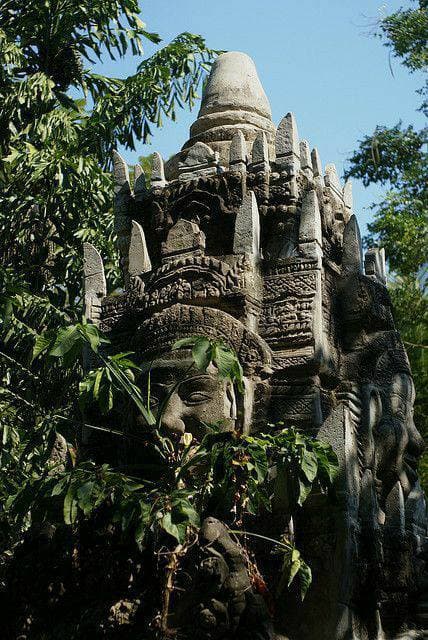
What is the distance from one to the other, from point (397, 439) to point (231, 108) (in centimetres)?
375

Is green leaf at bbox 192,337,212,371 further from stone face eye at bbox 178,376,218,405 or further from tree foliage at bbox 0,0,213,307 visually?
tree foliage at bbox 0,0,213,307

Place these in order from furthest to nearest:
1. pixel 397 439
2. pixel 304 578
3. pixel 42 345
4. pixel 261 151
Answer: pixel 261 151 → pixel 397 439 → pixel 42 345 → pixel 304 578

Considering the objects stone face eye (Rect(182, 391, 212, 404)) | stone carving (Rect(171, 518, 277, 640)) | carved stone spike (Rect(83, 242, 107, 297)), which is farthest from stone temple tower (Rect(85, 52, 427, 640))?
stone carving (Rect(171, 518, 277, 640))

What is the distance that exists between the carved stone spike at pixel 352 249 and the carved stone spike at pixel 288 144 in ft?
2.23

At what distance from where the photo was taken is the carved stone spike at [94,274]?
9102mm

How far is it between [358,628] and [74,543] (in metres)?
2.05

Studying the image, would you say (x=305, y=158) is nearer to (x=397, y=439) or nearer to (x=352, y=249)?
(x=352, y=249)

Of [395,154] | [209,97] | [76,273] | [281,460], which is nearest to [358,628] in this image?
[281,460]

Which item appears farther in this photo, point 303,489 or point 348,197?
point 348,197

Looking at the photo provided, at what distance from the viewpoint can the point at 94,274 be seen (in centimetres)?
918

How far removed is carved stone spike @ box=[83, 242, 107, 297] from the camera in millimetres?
9102

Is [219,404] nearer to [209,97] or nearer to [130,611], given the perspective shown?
[130,611]

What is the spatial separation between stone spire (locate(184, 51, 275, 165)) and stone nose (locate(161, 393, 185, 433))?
2.84 meters

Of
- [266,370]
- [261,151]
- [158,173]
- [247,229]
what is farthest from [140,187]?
[266,370]
